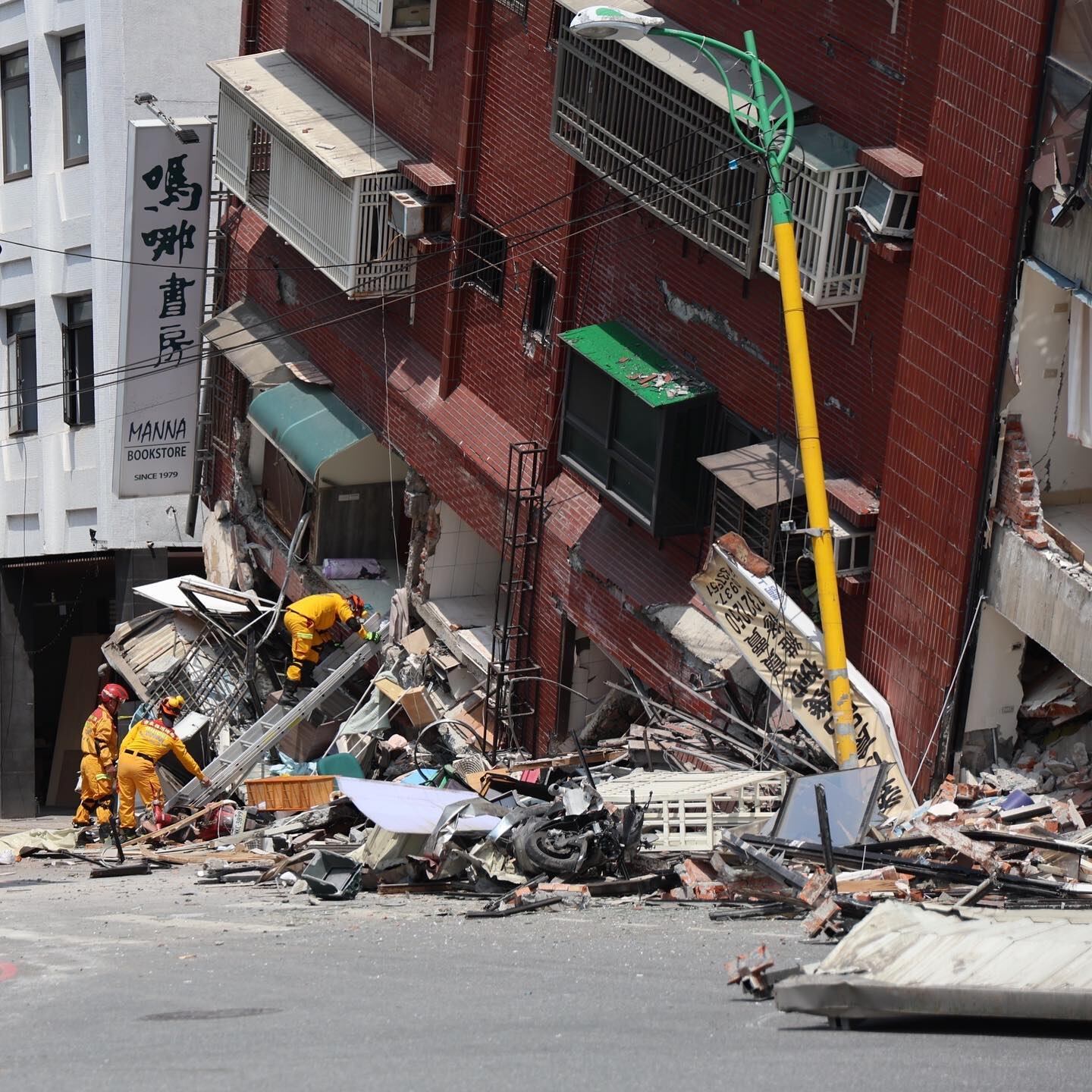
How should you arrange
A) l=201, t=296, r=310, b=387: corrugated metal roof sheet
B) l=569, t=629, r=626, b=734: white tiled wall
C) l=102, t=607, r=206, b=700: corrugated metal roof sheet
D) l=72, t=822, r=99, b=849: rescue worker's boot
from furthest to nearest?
l=102, t=607, r=206, b=700: corrugated metal roof sheet, l=201, t=296, r=310, b=387: corrugated metal roof sheet, l=569, t=629, r=626, b=734: white tiled wall, l=72, t=822, r=99, b=849: rescue worker's boot

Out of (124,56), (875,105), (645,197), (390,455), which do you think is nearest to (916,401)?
(875,105)

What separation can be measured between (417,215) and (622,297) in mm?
3316

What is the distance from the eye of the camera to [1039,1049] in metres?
7.02

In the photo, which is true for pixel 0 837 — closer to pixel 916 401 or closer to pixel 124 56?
pixel 916 401

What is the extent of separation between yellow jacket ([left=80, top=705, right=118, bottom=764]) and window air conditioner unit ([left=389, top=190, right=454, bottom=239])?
6.00 m

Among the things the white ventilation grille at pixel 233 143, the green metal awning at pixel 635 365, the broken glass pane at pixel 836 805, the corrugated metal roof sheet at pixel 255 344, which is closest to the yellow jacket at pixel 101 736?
the corrugated metal roof sheet at pixel 255 344

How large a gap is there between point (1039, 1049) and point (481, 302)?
14.4 m

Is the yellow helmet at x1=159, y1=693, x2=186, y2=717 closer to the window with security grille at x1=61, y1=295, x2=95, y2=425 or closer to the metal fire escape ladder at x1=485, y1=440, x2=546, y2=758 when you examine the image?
the metal fire escape ladder at x1=485, y1=440, x2=546, y2=758

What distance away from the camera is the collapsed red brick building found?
14133 mm

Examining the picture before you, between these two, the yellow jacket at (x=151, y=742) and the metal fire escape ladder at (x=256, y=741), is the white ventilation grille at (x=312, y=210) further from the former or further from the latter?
the yellow jacket at (x=151, y=742)

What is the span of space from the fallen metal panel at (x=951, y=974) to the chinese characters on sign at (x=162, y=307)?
1738 centimetres

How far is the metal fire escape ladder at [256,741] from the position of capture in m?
20.5

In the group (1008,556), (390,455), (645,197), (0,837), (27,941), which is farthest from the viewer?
(390,455)

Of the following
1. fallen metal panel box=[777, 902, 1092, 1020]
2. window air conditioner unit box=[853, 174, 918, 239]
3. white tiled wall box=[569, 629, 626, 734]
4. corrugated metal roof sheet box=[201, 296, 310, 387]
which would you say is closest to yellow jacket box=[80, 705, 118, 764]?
white tiled wall box=[569, 629, 626, 734]
